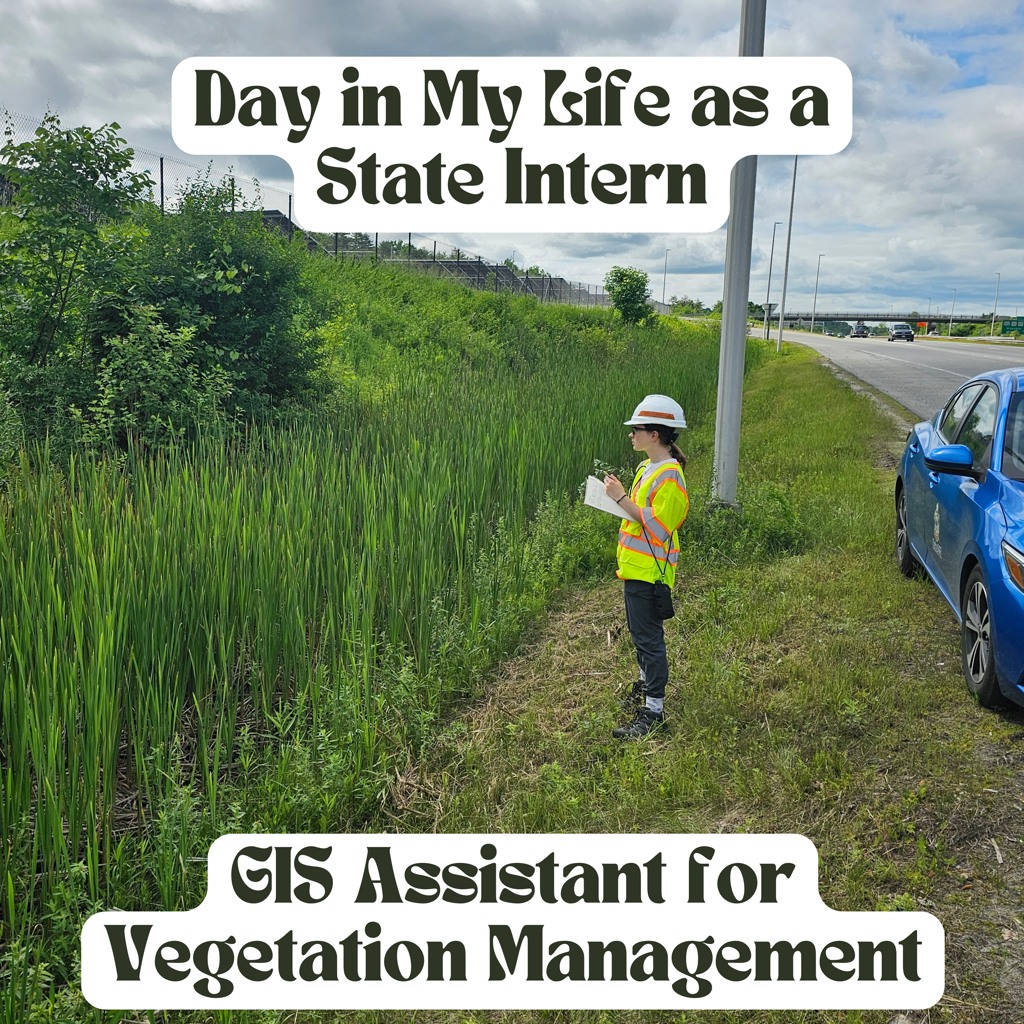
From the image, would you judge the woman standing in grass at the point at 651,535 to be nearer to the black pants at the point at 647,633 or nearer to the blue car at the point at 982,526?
the black pants at the point at 647,633

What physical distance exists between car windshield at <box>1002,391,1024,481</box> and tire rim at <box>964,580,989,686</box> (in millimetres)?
640

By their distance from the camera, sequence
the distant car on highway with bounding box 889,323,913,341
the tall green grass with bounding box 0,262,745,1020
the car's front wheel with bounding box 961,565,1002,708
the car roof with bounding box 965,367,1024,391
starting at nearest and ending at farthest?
the tall green grass with bounding box 0,262,745,1020 → the car's front wheel with bounding box 961,565,1002,708 → the car roof with bounding box 965,367,1024,391 → the distant car on highway with bounding box 889,323,913,341

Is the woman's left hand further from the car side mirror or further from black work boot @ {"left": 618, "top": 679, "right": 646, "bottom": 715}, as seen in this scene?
the car side mirror

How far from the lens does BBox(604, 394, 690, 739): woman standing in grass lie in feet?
13.4

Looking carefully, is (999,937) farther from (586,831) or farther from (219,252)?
(219,252)

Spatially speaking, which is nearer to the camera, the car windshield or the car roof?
the car windshield

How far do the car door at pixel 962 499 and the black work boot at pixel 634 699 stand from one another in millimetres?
1834

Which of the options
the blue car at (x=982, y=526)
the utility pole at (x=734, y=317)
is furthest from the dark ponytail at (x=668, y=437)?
the utility pole at (x=734, y=317)

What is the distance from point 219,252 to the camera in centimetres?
1005

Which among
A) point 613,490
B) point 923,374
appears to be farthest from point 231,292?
point 923,374

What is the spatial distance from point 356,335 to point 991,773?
17701 mm

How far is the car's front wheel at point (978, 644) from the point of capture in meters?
Answer: 4.48

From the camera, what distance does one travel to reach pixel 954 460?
4.92 meters

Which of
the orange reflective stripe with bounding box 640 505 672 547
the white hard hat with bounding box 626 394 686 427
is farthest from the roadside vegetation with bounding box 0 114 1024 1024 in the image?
the white hard hat with bounding box 626 394 686 427
